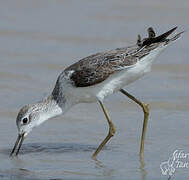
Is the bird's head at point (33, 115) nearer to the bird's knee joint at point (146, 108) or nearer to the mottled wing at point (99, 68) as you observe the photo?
the mottled wing at point (99, 68)

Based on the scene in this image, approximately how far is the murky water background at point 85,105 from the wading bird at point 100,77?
0.36 metres

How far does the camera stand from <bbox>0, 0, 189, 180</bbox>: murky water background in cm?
1012

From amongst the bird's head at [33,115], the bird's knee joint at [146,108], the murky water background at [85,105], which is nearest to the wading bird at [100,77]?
the bird's head at [33,115]

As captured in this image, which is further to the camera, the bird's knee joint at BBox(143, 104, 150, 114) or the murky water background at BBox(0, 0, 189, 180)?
the bird's knee joint at BBox(143, 104, 150, 114)

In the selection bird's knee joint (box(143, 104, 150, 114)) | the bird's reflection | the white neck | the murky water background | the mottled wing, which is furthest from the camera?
bird's knee joint (box(143, 104, 150, 114))

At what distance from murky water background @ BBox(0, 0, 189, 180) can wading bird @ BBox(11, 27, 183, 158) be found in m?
0.36

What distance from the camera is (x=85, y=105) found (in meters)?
12.9

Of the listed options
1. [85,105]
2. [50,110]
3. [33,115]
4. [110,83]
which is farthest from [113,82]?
[85,105]

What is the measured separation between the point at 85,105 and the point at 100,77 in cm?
213

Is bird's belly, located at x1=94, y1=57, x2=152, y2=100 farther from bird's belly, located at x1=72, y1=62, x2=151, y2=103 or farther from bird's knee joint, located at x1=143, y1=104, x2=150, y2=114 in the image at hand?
bird's knee joint, located at x1=143, y1=104, x2=150, y2=114

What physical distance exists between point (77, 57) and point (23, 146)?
3.94 meters

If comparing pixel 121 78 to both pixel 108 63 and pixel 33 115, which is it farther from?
pixel 33 115

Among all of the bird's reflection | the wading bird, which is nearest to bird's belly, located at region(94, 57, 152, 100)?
the wading bird

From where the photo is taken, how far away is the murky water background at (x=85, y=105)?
1012 cm
